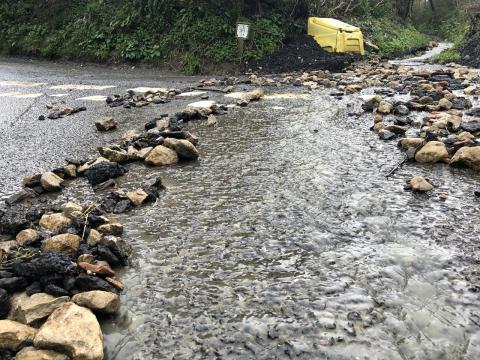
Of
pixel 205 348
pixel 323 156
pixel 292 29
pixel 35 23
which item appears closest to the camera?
pixel 205 348

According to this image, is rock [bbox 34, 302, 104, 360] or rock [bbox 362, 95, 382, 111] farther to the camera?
rock [bbox 362, 95, 382, 111]

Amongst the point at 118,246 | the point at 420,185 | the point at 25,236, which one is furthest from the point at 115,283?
the point at 420,185

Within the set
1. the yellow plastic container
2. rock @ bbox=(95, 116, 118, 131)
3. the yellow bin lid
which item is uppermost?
the yellow bin lid

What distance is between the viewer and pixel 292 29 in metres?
14.1

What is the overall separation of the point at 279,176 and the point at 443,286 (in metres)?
1.92

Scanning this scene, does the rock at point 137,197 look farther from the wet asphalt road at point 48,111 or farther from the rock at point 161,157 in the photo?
the wet asphalt road at point 48,111

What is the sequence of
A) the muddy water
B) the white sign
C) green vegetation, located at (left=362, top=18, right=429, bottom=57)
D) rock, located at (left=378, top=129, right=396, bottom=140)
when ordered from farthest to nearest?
green vegetation, located at (left=362, top=18, right=429, bottom=57) < the white sign < rock, located at (left=378, top=129, right=396, bottom=140) < the muddy water

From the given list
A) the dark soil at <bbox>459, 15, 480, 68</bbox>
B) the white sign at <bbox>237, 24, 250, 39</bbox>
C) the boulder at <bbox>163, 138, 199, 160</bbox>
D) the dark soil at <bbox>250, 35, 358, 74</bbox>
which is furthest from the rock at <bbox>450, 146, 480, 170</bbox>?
the white sign at <bbox>237, 24, 250, 39</bbox>

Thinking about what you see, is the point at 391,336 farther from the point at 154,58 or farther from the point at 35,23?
the point at 35,23

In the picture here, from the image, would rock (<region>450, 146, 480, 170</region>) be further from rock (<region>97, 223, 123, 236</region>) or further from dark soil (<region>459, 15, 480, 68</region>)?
dark soil (<region>459, 15, 480, 68</region>)

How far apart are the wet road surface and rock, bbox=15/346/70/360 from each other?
8.9 inches

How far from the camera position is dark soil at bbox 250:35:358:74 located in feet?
39.8

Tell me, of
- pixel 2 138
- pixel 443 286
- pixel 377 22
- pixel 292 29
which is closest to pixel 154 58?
pixel 292 29

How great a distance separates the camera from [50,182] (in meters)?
3.87
